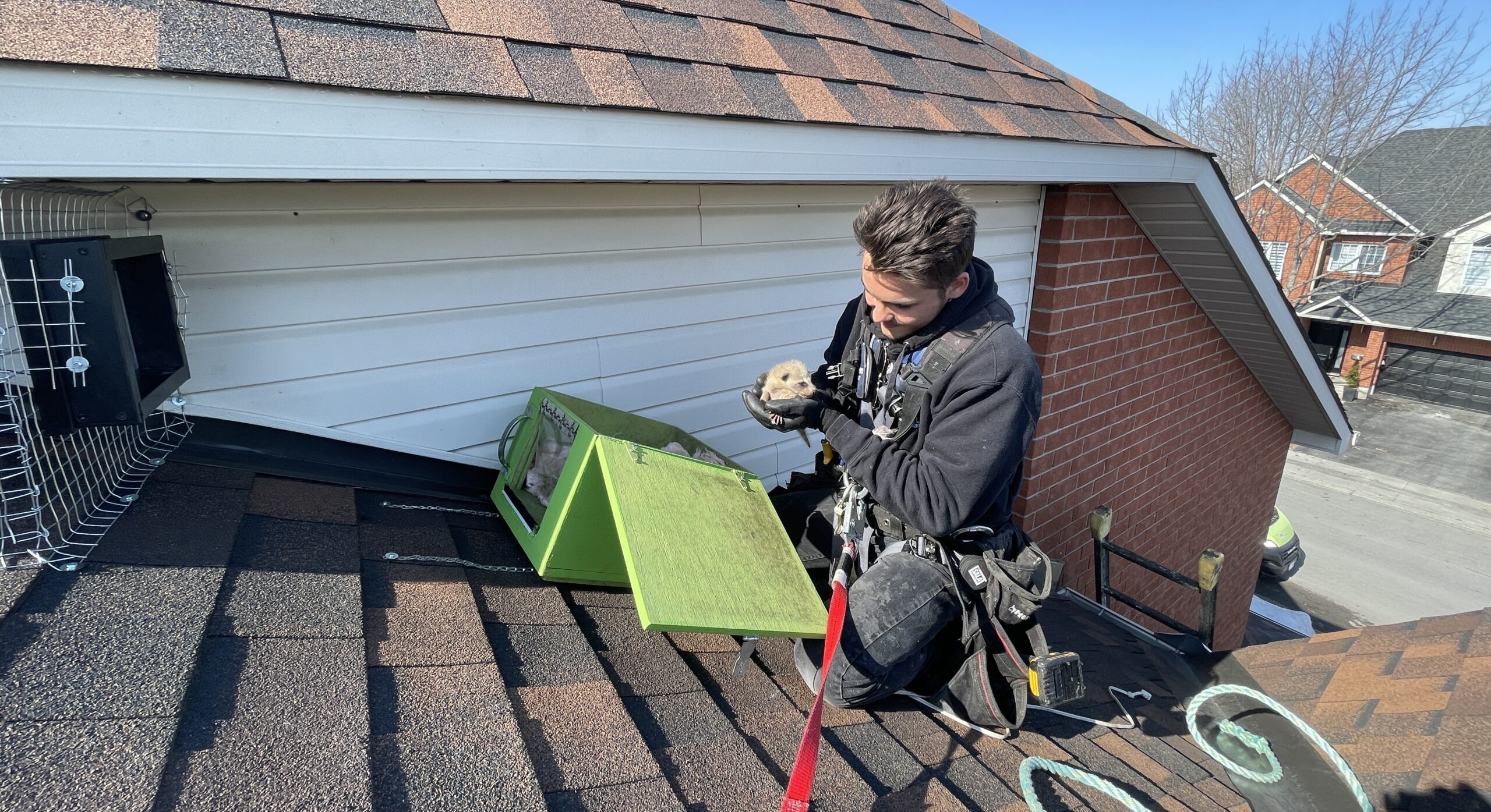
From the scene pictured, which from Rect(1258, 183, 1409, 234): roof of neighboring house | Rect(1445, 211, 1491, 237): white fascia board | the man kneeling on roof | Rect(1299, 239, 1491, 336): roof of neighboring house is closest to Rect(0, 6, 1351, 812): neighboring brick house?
the man kneeling on roof

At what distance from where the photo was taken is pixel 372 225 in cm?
207

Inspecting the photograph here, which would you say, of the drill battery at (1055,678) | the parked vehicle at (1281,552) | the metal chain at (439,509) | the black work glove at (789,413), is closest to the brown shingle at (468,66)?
the black work glove at (789,413)

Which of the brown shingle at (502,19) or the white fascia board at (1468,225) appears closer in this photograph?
the brown shingle at (502,19)

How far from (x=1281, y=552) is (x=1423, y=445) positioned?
1111cm

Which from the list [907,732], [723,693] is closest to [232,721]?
[723,693]

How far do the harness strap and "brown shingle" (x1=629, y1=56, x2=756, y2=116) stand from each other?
1.38 m

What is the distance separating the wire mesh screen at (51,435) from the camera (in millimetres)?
1367

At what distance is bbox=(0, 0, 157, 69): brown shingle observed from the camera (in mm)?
1204

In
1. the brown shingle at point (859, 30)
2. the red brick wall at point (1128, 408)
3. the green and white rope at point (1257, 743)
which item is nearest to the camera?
the green and white rope at point (1257, 743)

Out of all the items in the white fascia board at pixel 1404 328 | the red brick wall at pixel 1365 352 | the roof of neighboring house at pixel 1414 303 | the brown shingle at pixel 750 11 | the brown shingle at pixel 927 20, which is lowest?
the red brick wall at pixel 1365 352

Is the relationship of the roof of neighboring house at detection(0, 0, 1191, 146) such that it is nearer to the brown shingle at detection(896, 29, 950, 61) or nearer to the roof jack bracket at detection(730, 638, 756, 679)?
the brown shingle at detection(896, 29, 950, 61)

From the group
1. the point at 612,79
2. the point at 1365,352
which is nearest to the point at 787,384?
the point at 612,79

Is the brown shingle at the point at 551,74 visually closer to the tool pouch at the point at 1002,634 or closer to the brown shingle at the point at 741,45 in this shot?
the brown shingle at the point at 741,45

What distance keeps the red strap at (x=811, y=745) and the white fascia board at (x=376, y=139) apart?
127 centimetres
